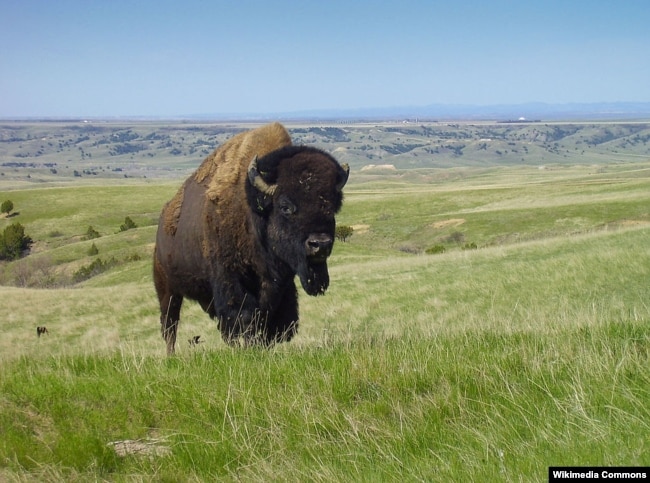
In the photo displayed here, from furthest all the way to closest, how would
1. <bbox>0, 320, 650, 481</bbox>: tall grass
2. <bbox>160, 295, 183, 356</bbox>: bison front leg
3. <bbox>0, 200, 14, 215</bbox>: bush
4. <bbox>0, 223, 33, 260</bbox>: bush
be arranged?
<bbox>0, 200, 14, 215</bbox>: bush
<bbox>0, 223, 33, 260</bbox>: bush
<bbox>160, 295, 183, 356</bbox>: bison front leg
<bbox>0, 320, 650, 481</bbox>: tall grass

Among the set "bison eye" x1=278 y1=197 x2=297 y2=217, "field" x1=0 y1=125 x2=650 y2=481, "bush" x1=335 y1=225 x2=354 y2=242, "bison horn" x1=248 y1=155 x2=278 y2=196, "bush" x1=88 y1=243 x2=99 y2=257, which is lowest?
"bush" x1=88 y1=243 x2=99 y2=257

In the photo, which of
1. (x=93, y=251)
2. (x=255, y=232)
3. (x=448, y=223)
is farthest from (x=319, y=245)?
(x=93, y=251)

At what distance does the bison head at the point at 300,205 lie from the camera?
316 inches

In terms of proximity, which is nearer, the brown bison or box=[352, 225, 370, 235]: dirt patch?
the brown bison

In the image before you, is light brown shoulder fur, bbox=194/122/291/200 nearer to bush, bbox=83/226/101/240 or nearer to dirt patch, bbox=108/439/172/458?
dirt patch, bbox=108/439/172/458

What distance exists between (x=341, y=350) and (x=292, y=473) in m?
2.80

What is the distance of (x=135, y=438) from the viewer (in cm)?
515

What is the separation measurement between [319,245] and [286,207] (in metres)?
0.82

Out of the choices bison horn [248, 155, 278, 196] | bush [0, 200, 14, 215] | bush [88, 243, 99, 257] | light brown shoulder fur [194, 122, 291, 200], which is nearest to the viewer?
bison horn [248, 155, 278, 196]

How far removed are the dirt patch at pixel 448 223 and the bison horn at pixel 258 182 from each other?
59365 millimetres

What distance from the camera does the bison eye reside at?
26.9 feet

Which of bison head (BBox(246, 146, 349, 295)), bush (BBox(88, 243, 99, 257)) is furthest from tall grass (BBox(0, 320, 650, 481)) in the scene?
bush (BBox(88, 243, 99, 257))

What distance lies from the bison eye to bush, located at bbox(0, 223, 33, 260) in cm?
7465

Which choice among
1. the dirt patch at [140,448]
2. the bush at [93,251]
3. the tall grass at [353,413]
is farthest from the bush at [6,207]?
the dirt patch at [140,448]
